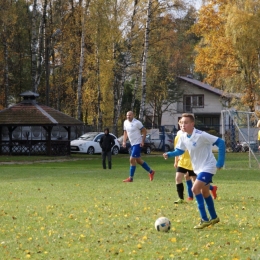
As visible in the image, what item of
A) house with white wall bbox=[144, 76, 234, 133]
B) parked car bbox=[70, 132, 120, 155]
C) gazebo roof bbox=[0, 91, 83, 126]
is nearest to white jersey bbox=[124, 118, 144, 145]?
gazebo roof bbox=[0, 91, 83, 126]

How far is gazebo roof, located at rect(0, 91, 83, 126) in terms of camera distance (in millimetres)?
42062

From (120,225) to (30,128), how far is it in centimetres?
3448

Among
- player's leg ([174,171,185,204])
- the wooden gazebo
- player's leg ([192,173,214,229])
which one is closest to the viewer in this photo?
player's leg ([192,173,214,229])

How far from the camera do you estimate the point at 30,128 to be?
44.6 meters

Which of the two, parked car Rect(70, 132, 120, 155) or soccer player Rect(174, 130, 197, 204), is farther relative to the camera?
parked car Rect(70, 132, 120, 155)

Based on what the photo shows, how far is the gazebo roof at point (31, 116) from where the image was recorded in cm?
4206

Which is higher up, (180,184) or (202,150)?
(202,150)

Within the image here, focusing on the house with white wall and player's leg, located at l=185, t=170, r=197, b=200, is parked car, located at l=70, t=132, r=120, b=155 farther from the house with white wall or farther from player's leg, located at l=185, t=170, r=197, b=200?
player's leg, located at l=185, t=170, r=197, b=200

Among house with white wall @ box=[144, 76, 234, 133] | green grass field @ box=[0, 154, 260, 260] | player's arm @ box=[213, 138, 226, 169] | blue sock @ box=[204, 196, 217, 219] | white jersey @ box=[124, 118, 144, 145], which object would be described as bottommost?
green grass field @ box=[0, 154, 260, 260]

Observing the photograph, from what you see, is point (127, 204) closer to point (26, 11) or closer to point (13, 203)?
point (13, 203)

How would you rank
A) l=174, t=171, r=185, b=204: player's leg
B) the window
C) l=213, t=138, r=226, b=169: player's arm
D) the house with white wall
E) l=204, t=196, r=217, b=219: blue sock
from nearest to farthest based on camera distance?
l=213, t=138, r=226, b=169: player's arm
l=204, t=196, r=217, b=219: blue sock
l=174, t=171, r=185, b=204: player's leg
the house with white wall
the window

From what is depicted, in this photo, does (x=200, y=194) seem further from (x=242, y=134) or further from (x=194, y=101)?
(x=194, y=101)

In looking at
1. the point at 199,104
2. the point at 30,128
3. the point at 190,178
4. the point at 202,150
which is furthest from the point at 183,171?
the point at 199,104

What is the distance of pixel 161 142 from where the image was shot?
53406mm
